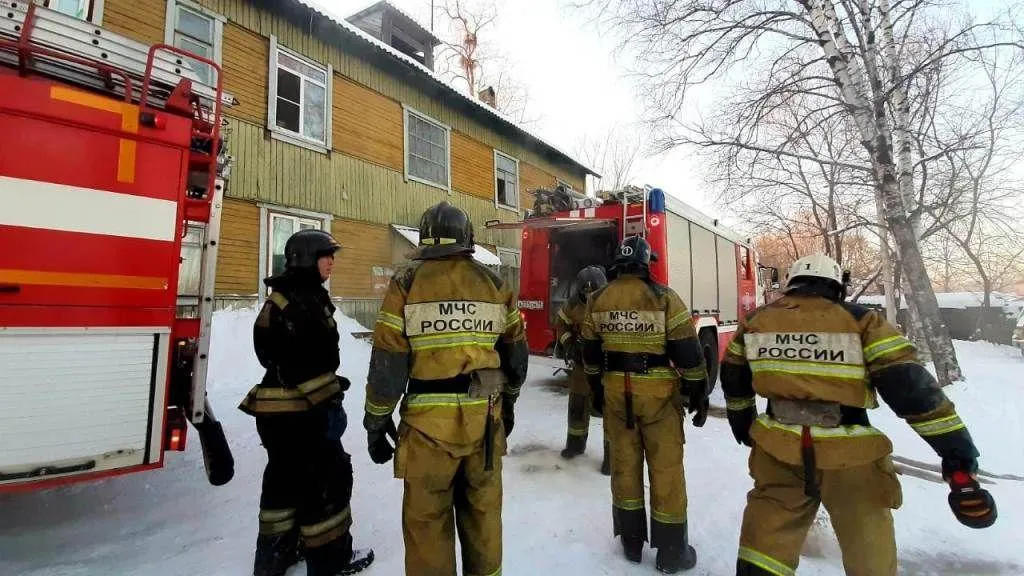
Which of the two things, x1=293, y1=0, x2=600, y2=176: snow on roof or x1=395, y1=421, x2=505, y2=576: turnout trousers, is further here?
x1=293, y1=0, x2=600, y2=176: snow on roof

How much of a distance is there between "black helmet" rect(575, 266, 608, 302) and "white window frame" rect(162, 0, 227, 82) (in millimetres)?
6412

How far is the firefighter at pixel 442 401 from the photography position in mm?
2135

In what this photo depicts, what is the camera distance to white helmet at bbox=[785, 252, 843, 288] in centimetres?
224

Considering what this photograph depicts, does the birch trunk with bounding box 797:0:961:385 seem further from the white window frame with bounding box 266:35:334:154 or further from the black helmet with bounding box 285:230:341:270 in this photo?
the white window frame with bounding box 266:35:334:154

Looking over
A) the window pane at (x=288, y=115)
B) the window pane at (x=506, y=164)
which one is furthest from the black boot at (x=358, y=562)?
the window pane at (x=506, y=164)

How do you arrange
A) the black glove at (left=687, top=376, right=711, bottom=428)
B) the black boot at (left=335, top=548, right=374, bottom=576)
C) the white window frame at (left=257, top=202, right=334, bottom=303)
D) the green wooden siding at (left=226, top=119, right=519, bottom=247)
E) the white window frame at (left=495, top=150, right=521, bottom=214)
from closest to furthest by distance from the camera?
the black boot at (left=335, top=548, right=374, bottom=576) < the black glove at (left=687, top=376, right=711, bottom=428) < the green wooden siding at (left=226, top=119, right=519, bottom=247) < the white window frame at (left=257, top=202, right=334, bottom=303) < the white window frame at (left=495, top=150, right=521, bottom=214)

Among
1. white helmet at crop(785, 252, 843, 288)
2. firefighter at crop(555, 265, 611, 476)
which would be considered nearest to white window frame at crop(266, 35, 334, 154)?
firefighter at crop(555, 265, 611, 476)

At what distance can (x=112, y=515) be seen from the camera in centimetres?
320

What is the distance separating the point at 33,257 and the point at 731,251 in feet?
27.8

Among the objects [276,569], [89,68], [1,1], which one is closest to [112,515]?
[276,569]

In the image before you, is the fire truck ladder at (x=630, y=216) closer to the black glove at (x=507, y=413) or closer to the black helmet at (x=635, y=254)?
the black helmet at (x=635, y=254)

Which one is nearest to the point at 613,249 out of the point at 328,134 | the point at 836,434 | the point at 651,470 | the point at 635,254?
the point at 635,254

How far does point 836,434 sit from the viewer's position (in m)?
2.01

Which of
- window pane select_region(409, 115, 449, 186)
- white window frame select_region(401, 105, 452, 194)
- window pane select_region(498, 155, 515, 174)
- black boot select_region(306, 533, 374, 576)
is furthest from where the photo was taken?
window pane select_region(498, 155, 515, 174)
